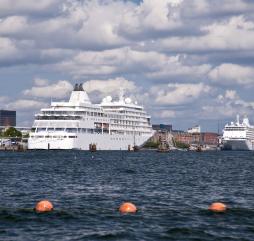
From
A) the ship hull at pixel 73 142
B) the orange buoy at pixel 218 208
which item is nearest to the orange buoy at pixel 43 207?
the orange buoy at pixel 218 208

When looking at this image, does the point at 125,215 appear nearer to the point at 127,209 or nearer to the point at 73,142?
the point at 127,209

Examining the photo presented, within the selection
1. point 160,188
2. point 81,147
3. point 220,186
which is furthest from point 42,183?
point 81,147

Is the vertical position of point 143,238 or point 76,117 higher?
point 76,117

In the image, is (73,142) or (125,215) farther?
(73,142)

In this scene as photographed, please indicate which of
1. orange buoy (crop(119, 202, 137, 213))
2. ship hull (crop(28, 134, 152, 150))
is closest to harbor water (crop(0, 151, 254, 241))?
orange buoy (crop(119, 202, 137, 213))

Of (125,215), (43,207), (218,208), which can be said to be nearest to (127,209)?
(125,215)

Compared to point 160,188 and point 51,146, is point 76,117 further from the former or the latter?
point 160,188

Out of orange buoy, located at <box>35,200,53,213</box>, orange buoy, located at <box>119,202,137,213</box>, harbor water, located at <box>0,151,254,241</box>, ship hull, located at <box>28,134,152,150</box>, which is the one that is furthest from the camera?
ship hull, located at <box>28,134,152,150</box>

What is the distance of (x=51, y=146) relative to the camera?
611 feet

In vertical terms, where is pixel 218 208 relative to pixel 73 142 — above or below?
below

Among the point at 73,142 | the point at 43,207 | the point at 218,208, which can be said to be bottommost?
the point at 218,208

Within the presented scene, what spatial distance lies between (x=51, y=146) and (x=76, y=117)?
11.6m

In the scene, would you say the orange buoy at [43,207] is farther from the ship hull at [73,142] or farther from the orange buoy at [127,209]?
the ship hull at [73,142]

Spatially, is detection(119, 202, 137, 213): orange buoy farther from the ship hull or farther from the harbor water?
the ship hull
